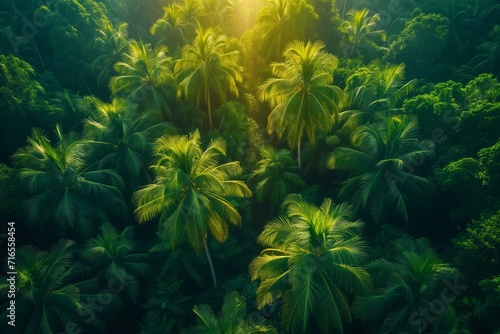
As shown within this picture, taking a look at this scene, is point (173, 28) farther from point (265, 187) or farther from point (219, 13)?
point (265, 187)

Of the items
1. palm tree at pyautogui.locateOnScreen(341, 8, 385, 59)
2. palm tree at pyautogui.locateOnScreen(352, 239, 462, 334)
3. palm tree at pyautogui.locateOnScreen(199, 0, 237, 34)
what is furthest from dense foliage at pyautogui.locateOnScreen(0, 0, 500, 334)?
palm tree at pyautogui.locateOnScreen(199, 0, 237, 34)

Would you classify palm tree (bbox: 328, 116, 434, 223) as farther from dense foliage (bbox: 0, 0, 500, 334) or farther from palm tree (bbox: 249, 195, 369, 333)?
palm tree (bbox: 249, 195, 369, 333)

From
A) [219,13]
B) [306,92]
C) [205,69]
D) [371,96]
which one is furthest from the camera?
[219,13]

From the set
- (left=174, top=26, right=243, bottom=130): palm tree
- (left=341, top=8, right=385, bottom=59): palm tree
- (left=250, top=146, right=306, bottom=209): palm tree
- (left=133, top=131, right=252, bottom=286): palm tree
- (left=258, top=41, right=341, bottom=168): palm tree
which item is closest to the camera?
(left=133, top=131, right=252, bottom=286): palm tree

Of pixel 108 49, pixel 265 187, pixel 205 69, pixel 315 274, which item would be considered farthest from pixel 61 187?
pixel 108 49

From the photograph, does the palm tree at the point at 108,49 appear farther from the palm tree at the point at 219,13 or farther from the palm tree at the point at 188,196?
the palm tree at the point at 188,196

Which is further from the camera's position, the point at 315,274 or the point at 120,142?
the point at 120,142

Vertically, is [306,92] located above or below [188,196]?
above
